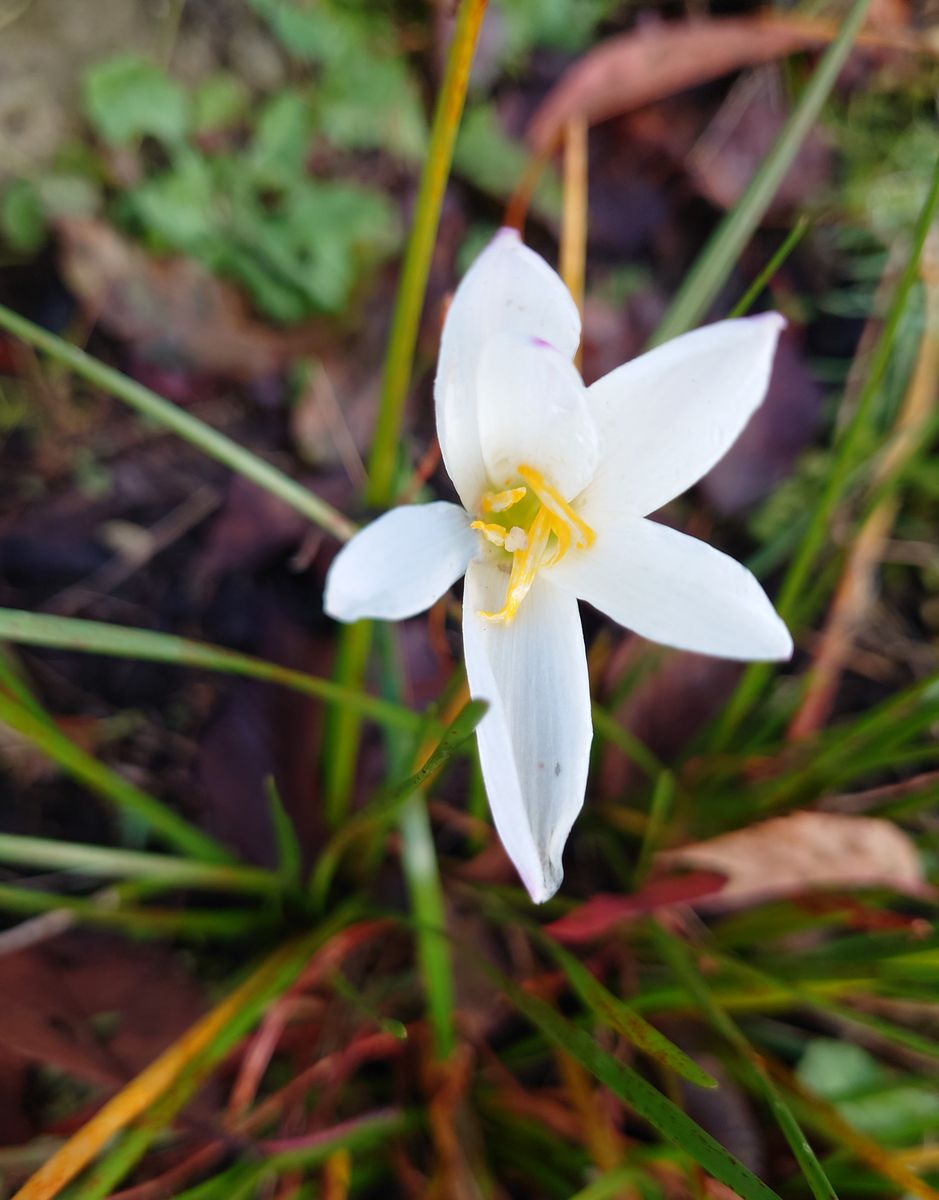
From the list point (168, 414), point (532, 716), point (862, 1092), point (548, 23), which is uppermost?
point (548, 23)

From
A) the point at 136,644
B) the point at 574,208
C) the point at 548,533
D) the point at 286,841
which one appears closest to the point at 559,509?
the point at 548,533

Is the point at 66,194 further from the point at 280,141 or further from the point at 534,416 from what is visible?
the point at 534,416

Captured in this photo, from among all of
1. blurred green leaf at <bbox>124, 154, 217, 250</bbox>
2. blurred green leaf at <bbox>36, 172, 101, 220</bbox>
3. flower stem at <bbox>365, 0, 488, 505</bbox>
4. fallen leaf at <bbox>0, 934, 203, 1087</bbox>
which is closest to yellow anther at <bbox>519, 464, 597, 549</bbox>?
flower stem at <bbox>365, 0, 488, 505</bbox>

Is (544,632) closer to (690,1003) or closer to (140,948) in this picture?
(690,1003)

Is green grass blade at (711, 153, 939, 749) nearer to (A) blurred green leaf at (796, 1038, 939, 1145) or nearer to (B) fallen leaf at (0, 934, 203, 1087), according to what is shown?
(A) blurred green leaf at (796, 1038, 939, 1145)

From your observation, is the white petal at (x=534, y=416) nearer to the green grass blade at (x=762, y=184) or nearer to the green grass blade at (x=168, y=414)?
the green grass blade at (x=168, y=414)

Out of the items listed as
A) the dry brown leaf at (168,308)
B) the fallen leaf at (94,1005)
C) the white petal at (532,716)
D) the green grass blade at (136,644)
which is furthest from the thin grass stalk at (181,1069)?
the dry brown leaf at (168,308)
